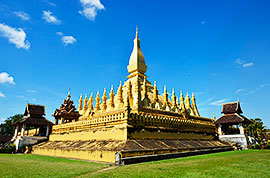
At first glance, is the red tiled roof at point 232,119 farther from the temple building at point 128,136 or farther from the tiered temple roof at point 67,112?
the tiered temple roof at point 67,112

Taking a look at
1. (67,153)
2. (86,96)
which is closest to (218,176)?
(67,153)

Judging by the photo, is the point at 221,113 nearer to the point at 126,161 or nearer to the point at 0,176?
the point at 126,161

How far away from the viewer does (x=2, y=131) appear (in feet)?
173

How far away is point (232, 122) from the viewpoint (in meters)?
26.6

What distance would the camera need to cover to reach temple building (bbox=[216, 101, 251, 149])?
24356 mm

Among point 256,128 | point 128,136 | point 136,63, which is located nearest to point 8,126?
point 136,63

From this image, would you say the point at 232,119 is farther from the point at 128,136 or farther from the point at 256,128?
the point at 128,136

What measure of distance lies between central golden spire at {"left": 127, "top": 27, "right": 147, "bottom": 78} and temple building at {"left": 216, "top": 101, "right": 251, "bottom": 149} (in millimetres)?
14981

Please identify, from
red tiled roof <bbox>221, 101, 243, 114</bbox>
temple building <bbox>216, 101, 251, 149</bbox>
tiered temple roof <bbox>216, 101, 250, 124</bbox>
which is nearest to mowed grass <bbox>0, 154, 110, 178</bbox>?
temple building <bbox>216, 101, 251, 149</bbox>

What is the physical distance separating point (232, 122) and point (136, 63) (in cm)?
1821

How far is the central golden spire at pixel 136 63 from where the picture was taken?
1283 inches

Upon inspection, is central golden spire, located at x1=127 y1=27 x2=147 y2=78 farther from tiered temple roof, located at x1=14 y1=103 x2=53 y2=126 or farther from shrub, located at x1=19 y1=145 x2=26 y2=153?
shrub, located at x1=19 y1=145 x2=26 y2=153

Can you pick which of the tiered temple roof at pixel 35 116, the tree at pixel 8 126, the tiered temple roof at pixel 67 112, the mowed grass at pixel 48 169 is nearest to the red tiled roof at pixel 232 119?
the tiered temple roof at pixel 67 112

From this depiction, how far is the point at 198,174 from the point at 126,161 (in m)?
4.45
